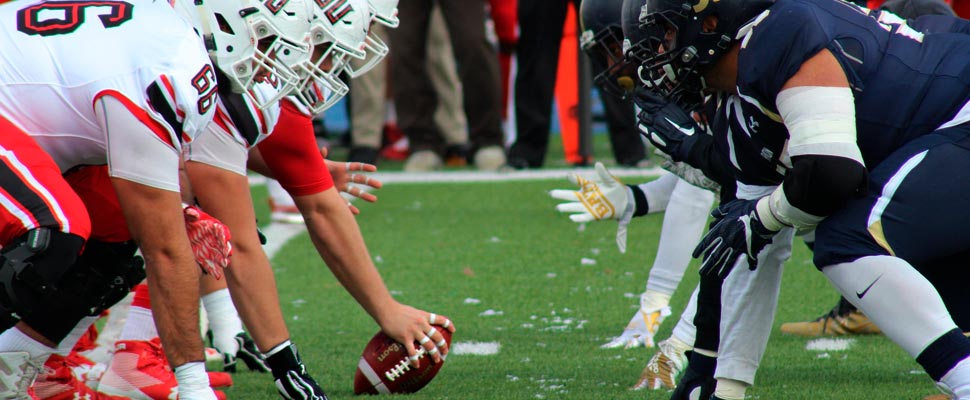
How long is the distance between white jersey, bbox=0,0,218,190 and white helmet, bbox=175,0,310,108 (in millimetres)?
170

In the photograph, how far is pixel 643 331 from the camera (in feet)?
13.5

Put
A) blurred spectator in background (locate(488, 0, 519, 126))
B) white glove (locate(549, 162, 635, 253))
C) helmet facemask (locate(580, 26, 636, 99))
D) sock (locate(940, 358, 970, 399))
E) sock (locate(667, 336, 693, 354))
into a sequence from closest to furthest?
sock (locate(940, 358, 970, 399))
sock (locate(667, 336, 693, 354))
white glove (locate(549, 162, 635, 253))
helmet facemask (locate(580, 26, 636, 99))
blurred spectator in background (locate(488, 0, 519, 126))

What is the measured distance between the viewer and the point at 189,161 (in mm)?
3467

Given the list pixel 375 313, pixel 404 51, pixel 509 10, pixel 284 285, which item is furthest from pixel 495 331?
pixel 509 10

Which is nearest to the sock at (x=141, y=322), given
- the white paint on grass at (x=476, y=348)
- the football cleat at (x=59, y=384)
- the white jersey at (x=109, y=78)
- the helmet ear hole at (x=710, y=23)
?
the football cleat at (x=59, y=384)

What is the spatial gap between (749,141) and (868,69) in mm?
353

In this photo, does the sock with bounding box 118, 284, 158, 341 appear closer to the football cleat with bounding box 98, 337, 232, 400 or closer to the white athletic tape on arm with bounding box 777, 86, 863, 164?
the football cleat with bounding box 98, 337, 232, 400

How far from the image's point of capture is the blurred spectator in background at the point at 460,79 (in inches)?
335

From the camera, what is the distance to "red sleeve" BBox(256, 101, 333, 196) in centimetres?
358

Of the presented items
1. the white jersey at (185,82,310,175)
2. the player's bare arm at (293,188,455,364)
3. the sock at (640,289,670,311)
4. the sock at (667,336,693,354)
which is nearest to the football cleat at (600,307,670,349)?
the sock at (640,289,670,311)

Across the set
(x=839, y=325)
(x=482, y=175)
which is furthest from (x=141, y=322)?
(x=482, y=175)

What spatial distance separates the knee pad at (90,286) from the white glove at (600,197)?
1.25 meters

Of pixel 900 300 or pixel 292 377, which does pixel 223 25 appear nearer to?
pixel 292 377

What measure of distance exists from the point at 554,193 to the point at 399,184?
476 centimetres
